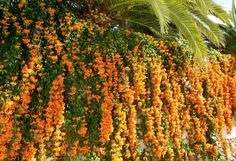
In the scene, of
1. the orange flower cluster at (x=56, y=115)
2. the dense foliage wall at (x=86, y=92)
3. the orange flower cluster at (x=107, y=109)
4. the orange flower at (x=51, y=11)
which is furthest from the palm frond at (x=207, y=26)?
the orange flower cluster at (x=56, y=115)

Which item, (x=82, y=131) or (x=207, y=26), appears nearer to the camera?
(x=82, y=131)

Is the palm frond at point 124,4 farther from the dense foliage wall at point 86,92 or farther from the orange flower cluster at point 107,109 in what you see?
the orange flower cluster at point 107,109

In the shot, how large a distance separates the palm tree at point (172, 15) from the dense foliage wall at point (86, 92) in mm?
515

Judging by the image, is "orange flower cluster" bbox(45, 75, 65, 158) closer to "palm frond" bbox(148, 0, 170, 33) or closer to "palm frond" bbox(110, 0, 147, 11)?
"palm frond" bbox(148, 0, 170, 33)

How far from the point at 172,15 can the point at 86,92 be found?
1962 mm

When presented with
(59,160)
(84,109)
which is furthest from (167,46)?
(59,160)

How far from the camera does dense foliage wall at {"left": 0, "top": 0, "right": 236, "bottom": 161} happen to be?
4.50m

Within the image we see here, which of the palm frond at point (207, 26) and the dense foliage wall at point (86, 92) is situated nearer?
the dense foliage wall at point (86, 92)

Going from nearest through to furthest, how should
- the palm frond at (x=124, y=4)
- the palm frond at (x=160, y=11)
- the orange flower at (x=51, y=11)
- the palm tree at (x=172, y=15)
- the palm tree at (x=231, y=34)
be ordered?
the palm frond at (x=160, y=11) < the orange flower at (x=51, y=11) < the palm tree at (x=172, y=15) < the palm frond at (x=124, y=4) < the palm tree at (x=231, y=34)

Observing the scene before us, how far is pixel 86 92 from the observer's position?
5.00m

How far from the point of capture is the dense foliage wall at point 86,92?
450 centimetres

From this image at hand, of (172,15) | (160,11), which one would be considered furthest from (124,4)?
(160,11)

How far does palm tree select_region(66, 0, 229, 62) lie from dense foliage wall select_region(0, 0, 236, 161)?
1.69 feet

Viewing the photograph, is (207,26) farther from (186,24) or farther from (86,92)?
(86,92)
